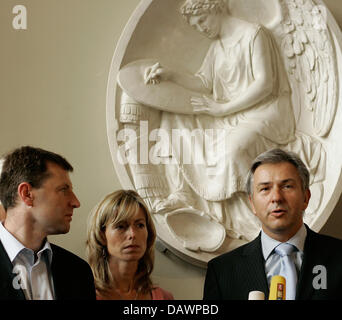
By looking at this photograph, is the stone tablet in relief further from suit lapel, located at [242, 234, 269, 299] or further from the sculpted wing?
suit lapel, located at [242, 234, 269, 299]

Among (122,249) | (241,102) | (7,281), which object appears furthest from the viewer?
(241,102)

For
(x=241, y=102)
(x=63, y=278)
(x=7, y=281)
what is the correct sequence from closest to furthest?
(x=7, y=281), (x=63, y=278), (x=241, y=102)

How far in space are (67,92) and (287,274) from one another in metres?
1.87

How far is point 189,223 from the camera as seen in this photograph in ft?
12.0

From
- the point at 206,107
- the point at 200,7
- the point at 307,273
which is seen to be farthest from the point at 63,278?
the point at 200,7

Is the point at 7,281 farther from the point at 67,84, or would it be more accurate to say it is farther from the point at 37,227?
the point at 67,84

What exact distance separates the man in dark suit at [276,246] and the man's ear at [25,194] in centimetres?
69

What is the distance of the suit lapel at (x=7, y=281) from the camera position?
2121 millimetres

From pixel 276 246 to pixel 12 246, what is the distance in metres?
0.89

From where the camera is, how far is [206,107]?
12.5ft

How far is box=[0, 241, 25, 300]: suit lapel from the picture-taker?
2.12 meters

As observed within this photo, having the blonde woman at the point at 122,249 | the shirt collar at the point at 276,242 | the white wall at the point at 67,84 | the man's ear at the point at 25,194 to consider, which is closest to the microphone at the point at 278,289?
the shirt collar at the point at 276,242

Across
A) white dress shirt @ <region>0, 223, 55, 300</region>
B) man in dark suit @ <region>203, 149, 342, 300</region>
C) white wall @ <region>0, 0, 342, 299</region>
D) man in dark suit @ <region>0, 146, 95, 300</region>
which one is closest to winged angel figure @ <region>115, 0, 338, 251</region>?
white wall @ <region>0, 0, 342, 299</region>

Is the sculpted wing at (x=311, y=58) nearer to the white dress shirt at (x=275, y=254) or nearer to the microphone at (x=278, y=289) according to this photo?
the white dress shirt at (x=275, y=254)
